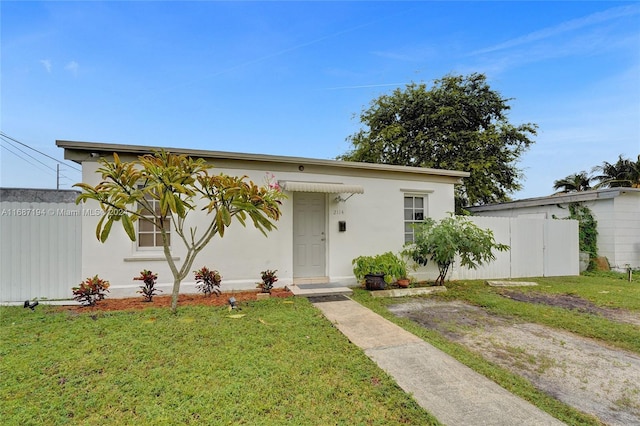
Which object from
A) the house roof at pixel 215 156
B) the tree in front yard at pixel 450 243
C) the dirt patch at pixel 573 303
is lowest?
the dirt patch at pixel 573 303

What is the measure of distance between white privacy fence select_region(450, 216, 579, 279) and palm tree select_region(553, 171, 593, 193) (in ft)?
54.3

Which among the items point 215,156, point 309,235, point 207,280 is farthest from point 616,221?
point 207,280

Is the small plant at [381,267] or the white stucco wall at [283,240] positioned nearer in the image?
the white stucco wall at [283,240]

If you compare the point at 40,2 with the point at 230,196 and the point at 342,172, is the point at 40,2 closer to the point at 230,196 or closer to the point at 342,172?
the point at 230,196

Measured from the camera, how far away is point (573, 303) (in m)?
6.78

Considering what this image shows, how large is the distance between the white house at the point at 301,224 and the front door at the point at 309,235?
27 mm

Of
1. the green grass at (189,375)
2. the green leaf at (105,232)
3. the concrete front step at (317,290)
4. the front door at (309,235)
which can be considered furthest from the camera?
the front door at (309,235)

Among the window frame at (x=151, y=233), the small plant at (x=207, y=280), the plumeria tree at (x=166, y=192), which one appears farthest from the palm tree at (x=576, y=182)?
the window frame at (x=151, y=233)

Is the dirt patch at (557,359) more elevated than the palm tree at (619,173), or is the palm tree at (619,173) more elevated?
the palm tree at (619,173)

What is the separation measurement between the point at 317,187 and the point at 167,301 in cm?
418

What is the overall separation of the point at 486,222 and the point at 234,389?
9.28 m

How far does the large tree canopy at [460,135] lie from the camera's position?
1736 centimetres

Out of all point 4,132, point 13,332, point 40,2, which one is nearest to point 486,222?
point 13,332

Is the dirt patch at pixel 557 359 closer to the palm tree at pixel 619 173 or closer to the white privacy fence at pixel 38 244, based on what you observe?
the white privacy fence at pixel 38 244
